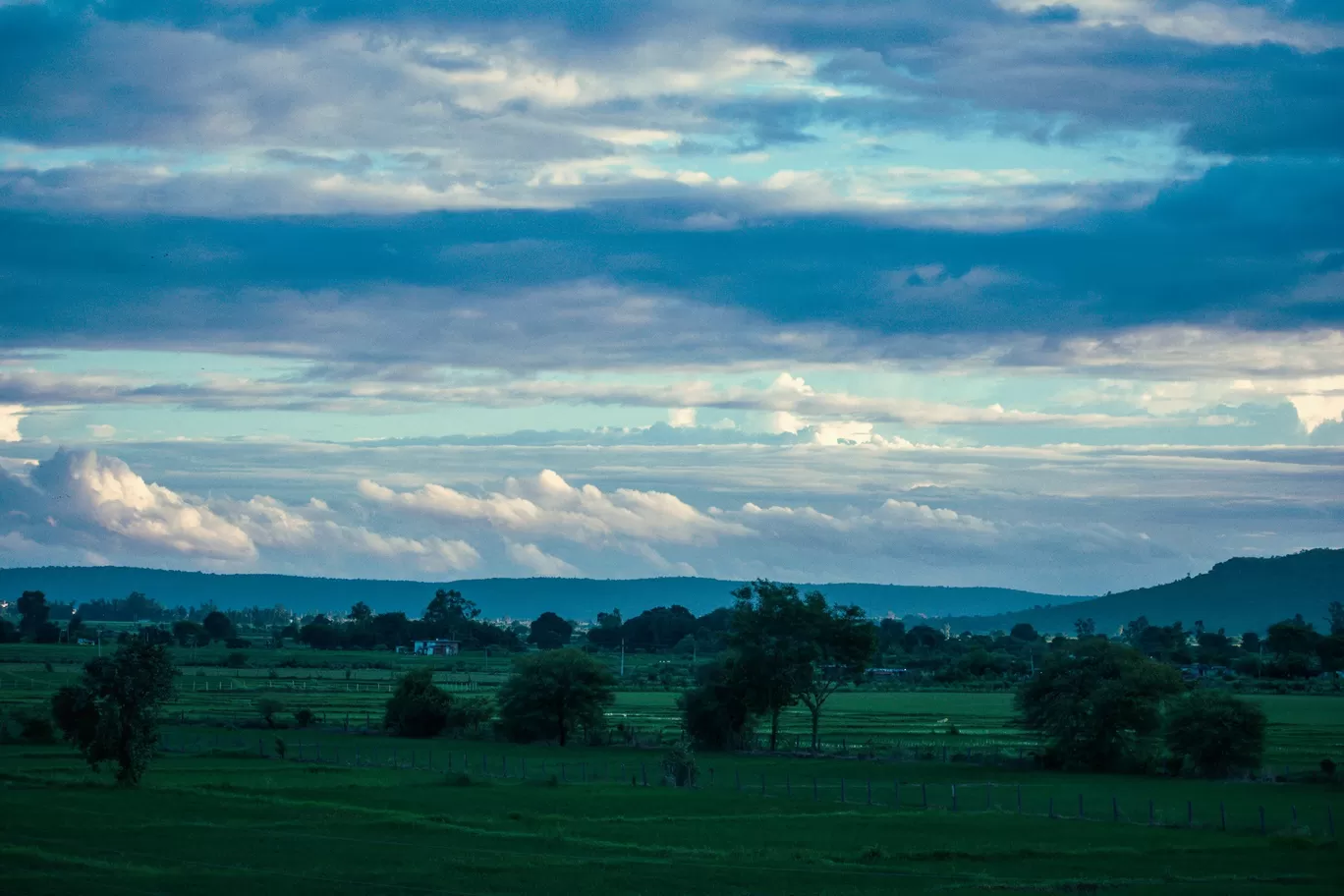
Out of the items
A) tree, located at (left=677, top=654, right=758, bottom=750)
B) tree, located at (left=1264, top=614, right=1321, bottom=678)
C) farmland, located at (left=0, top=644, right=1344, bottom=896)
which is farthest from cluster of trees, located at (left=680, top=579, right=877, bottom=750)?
tree, located at (left=1264, top=614, right=1321, bottom=678)

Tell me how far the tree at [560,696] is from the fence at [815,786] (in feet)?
26.3

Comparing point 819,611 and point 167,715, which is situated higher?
point 819,611

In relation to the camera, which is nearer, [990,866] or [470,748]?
[990,866]

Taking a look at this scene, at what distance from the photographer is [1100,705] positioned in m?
76.6

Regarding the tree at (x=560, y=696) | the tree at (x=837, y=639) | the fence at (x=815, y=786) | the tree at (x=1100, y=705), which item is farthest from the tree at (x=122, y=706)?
the tree at (x=1100, y=705)

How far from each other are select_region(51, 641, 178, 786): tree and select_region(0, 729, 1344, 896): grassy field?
1.56m

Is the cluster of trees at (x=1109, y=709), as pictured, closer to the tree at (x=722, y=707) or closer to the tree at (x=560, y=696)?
the tree at (x=722, y=707)

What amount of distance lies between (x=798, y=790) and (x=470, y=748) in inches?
1295

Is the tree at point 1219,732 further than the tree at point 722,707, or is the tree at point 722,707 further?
the tree at point 722,707

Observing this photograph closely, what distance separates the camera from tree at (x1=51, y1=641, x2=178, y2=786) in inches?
2379

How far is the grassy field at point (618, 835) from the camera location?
36094mm

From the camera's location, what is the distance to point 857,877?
3778cm

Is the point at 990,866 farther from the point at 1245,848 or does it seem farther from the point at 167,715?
the point at 167,715

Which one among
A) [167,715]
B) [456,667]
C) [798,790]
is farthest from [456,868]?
[456,667]
